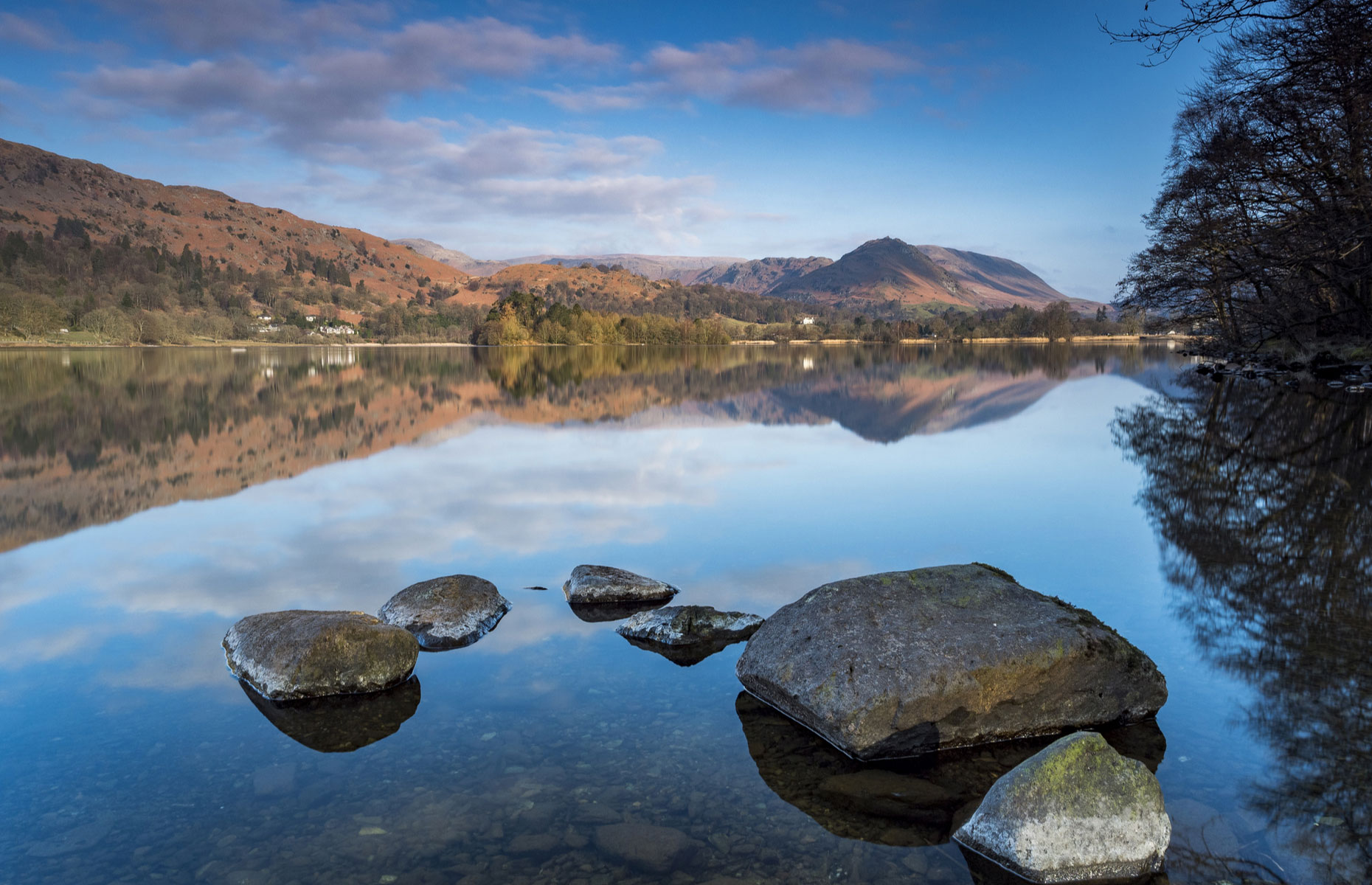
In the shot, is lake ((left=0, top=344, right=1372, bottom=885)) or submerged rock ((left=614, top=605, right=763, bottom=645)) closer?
lake ((left=0, top=344, right=1372, bottom=885))

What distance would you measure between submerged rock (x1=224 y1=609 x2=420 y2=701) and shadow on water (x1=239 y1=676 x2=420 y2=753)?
0.09m

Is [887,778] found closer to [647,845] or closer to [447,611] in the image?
[647,845]

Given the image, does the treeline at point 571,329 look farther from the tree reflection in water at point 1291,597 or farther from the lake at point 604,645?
the tree reflection in water at point 1291,597

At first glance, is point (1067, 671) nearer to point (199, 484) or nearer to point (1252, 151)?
point (199, 484)

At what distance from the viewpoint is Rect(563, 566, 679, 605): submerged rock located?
9367 millimetres

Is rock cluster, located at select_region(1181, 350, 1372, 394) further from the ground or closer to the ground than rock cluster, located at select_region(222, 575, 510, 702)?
further from the ground

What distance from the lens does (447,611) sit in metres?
8.61

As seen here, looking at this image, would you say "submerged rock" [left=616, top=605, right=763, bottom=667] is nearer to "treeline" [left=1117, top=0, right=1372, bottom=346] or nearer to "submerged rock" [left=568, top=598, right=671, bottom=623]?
"submerged rock" [left=568, top=598, right=671, bottom=623]

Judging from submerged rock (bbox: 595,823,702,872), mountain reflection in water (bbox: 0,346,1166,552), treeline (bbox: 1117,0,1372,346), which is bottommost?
mountain reflection in water (bbox: 0,346,1166,552)

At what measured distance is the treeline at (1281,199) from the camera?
20109 millimetres

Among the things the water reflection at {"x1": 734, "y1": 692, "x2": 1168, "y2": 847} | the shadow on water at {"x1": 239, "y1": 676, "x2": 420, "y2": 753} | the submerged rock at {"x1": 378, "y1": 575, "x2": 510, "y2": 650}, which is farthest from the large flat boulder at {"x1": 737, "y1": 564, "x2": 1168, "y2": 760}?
the submerged rock at {"x1": 378, "y1": 575, "x2": 510, "y2": 650}

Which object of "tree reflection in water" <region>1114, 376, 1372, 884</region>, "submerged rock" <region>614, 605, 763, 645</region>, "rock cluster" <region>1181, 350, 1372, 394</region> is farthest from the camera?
"rock cluster" <region>1181, 350, 1372, 394</region>

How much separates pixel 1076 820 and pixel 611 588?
5831 mm

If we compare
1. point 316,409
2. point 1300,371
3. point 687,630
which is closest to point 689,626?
point 687,630
